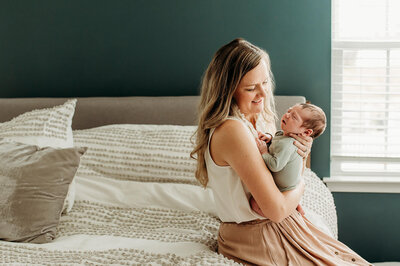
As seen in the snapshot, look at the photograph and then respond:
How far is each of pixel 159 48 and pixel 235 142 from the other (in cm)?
157

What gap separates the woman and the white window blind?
4.39 feet

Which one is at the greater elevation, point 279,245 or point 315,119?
point 315,119

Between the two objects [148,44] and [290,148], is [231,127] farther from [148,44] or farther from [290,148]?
[148,44]

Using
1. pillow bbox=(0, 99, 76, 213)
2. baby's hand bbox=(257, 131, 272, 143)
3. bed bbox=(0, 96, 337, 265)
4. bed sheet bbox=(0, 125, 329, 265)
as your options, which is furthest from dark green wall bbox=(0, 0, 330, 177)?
baby's hand bbox=(257, 131, 272, 143)

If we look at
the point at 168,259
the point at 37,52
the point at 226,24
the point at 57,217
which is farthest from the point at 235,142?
the point at 37,52

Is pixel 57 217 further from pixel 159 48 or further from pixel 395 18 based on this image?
pixel 395 18

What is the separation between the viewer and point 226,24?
281 cm

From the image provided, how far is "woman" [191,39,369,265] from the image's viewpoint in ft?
4.79

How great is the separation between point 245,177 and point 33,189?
900mm

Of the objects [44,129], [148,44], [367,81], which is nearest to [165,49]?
[148,44]

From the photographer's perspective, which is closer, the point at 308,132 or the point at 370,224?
the point at 308,132

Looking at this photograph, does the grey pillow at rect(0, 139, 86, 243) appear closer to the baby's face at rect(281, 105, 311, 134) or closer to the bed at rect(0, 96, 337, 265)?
the bed at rect(0, 96, 337, 265)

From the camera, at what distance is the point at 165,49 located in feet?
9.48

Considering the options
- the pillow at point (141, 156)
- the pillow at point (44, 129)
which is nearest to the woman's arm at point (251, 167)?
the pillow at point (141, 156)
